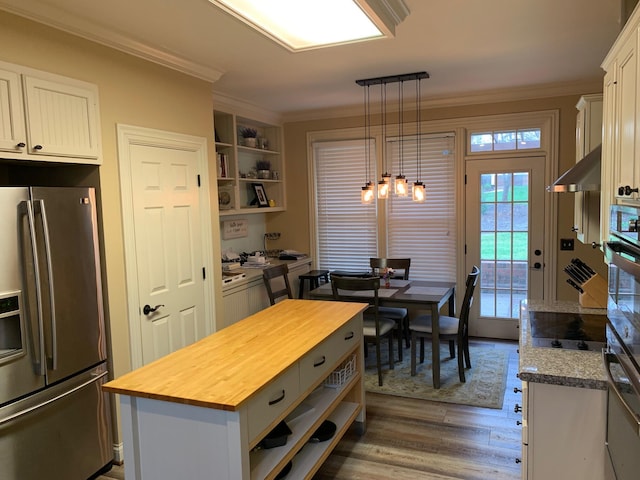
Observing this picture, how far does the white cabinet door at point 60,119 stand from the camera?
2.42 metres

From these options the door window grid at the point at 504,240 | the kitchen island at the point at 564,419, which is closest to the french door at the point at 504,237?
the door window grid at the point at 504,240

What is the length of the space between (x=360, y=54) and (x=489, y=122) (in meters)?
2.17

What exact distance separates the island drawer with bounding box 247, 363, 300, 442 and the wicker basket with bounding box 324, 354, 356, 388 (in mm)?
734

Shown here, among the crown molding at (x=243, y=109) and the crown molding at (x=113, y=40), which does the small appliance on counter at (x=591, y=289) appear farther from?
the crown molding at (x=243, y=109)

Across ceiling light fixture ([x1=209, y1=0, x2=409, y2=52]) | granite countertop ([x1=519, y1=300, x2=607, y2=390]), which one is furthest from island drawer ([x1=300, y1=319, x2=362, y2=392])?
ceiling light fixture ([x1=209, y1=0, x2=409, y2=52])

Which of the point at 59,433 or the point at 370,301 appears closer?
the point at 59,433

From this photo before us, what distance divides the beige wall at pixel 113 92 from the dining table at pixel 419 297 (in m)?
1.96

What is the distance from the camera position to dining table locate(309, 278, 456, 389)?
3.94m

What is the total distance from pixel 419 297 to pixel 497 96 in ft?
7.92

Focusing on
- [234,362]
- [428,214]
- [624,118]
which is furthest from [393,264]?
[624,118]

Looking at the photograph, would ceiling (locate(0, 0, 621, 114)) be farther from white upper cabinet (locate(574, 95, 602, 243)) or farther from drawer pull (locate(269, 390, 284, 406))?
drawer pull (locate(269, 390, 284, 406))

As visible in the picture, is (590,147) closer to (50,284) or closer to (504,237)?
(504,237)

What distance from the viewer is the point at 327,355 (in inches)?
102

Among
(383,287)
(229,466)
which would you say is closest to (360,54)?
(383,287)
